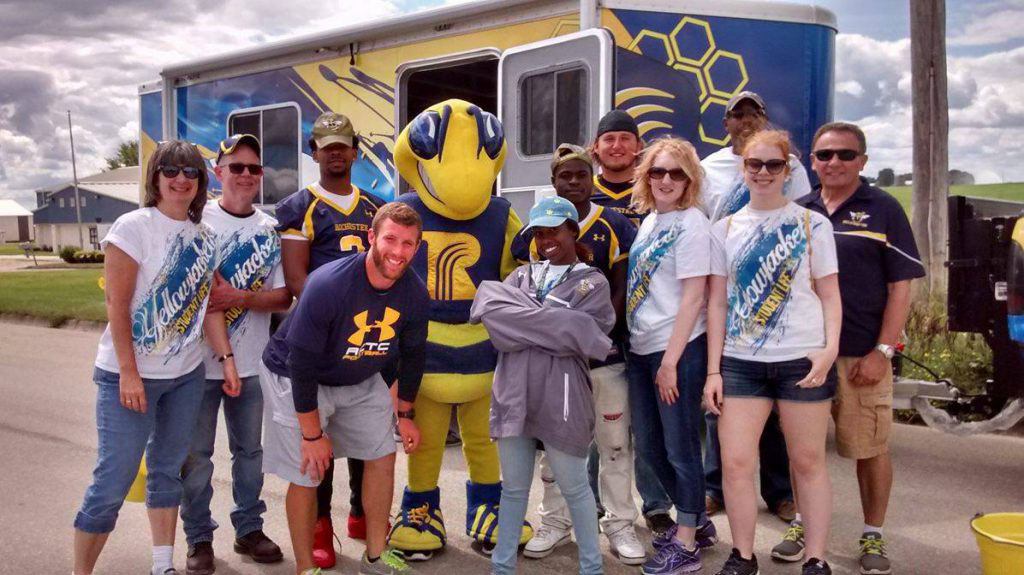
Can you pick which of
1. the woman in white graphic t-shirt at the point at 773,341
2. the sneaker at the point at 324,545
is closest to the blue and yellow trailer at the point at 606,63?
the woman in white graphic t-shirt at the point at 773,341

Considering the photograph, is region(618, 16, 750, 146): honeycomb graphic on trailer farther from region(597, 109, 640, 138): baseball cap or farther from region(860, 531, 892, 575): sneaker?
region(860, 531, 892, 575): sneaker

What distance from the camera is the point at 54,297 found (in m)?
17.3

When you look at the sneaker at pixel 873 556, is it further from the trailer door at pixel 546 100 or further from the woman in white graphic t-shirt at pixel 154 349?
the woman in white graphic t-shirt at pixel 154 349

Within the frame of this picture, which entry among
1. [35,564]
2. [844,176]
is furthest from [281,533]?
[844,176]

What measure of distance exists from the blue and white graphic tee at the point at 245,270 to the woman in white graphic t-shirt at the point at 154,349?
0.24m

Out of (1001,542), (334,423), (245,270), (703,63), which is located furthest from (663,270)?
(703,63)

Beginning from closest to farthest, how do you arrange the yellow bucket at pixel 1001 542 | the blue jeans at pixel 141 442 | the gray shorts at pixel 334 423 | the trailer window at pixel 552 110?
the yellow bucket at pixel 1001 542
the blue jeans at pixel 141 442
the gray shorts at pixel 334 423
the trailer window at pixel 552 110

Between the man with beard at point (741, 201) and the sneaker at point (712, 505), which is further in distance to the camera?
the sneaker at point (712, 505)

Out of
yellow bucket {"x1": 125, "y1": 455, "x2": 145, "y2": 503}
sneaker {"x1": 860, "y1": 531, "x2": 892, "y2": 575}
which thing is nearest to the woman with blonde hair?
sneaker {"x1": 860, "y1": 531, "x2": 892, "y2": 575}

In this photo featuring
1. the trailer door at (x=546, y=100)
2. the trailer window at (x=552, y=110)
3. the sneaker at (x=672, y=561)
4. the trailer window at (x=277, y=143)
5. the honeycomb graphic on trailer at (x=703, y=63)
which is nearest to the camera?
the sneaker at (x=672, y=561)

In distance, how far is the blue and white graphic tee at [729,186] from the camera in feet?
14.1

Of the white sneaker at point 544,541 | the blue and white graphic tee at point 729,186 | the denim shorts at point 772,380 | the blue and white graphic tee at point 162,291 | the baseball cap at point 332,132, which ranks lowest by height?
the white sneaker at point 544,541

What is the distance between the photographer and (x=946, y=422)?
5180 mm

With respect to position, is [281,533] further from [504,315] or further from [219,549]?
[504,315]
